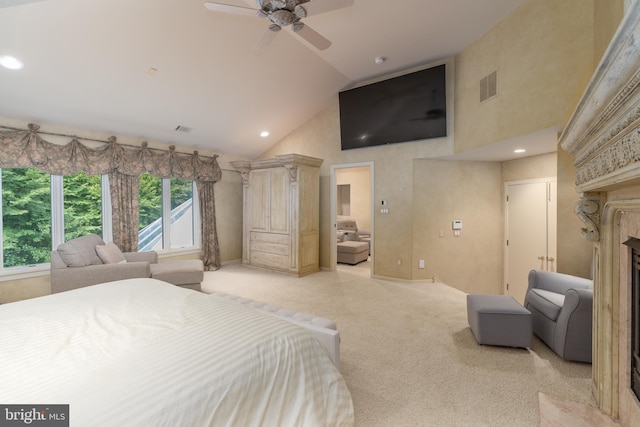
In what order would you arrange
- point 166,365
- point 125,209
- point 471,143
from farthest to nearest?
A: point 125,209 < point 471,143 < point 166,365

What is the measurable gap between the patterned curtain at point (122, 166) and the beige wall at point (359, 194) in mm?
4093

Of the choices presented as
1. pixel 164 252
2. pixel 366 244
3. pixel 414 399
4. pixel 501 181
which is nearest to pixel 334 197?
pixel 366 244

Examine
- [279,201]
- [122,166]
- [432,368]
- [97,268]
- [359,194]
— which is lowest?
[432,368]

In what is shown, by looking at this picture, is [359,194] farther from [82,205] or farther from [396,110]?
[82,205]

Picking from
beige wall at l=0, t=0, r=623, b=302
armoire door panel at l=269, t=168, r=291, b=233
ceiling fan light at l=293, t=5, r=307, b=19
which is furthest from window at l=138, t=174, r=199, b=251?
ceiling fan light at l=293, t=5, r=307, b=19

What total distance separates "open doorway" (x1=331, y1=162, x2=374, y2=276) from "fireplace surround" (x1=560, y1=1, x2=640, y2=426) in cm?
414

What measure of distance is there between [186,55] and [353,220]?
6.03 meters

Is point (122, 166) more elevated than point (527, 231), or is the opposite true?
point (122, 166)

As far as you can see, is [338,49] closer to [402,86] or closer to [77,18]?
[402,86]

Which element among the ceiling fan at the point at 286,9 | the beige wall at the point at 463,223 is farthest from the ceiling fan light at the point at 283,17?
the beige wall at the point at 463,223

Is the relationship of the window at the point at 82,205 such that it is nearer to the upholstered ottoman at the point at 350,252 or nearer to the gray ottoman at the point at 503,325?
the upholstered ottoman at the point at 350,252

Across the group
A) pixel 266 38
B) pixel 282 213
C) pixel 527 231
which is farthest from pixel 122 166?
pixel 527 231

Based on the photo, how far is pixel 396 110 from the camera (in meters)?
4.94

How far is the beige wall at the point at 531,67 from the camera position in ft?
8.96
